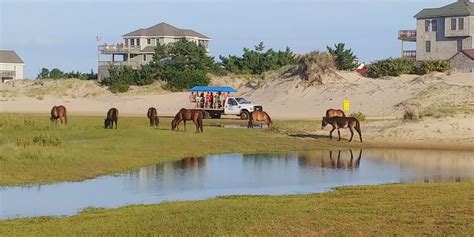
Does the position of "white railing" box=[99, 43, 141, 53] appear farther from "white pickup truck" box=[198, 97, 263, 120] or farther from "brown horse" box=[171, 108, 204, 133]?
"brown horse" box=[171, 108, 204, 133]

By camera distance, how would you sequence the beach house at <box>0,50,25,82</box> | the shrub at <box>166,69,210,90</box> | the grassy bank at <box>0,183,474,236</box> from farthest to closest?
1. the beach house at <box>0,50,25,82</box>
2. the shrub at <box>166,69,210,90</box>
3. the grassy bank at <box>0,183,474,236</box>

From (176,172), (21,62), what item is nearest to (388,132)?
(176,172)

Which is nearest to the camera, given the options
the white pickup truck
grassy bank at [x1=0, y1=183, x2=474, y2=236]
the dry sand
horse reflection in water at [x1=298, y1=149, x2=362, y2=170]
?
grassy bank at [x1=0, y1=183, x2=474, y2=236]

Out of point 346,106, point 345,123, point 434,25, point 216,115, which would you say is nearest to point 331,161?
point 345,123

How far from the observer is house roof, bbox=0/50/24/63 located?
415 feet

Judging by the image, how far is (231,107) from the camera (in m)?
54.3

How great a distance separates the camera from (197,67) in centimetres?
8312

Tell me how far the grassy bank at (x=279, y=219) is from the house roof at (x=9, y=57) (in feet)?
378

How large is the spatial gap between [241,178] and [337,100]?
36836 millimetres

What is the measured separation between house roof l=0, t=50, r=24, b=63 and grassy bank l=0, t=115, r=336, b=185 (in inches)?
3485

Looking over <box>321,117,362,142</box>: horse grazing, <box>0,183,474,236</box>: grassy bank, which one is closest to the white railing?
<box>321,117,362,142</box>: horse grazing

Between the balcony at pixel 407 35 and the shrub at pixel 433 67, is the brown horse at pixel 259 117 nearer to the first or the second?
the shrub at pixel 433 67

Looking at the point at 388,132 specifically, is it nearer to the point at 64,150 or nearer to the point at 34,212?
the point at 64,150

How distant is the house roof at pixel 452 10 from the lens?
8350cm
